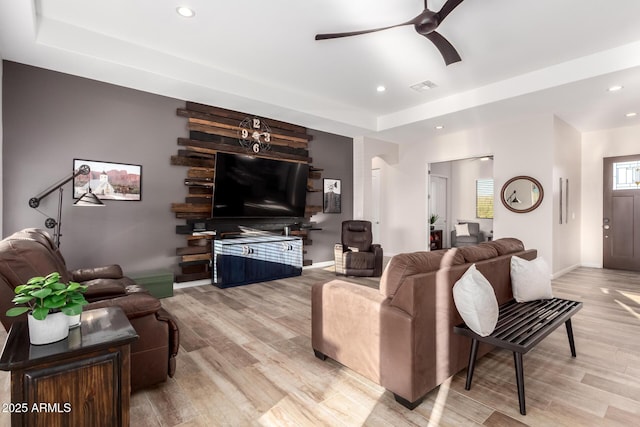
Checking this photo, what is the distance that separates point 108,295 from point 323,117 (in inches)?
159

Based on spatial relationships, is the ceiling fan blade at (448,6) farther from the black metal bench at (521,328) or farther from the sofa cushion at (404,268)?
the black metal bench at (521,328)

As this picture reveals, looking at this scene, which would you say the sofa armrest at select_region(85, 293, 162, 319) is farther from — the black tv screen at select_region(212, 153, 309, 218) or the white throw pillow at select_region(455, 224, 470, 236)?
the white throw pillow at select_region(455, 224, 470, 236)

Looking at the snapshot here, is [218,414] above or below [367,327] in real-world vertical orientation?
below

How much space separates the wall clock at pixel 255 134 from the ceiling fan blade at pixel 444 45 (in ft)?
10.6

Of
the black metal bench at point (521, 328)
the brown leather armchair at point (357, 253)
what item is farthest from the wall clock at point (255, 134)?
the black metal bench at point (521, 328)

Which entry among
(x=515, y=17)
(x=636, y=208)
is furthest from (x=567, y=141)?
(x=515, y=17)

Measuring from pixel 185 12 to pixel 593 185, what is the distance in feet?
25.0

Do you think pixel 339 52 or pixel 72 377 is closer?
pixel 72 377

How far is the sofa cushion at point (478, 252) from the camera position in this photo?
231 cm

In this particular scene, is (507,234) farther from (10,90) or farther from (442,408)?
(10,90)

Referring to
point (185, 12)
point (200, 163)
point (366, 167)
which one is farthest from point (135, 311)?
point (366, 167)

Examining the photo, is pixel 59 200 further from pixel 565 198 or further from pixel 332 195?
pixel 565 198

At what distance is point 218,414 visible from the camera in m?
1.85

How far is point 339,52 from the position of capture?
378cm
